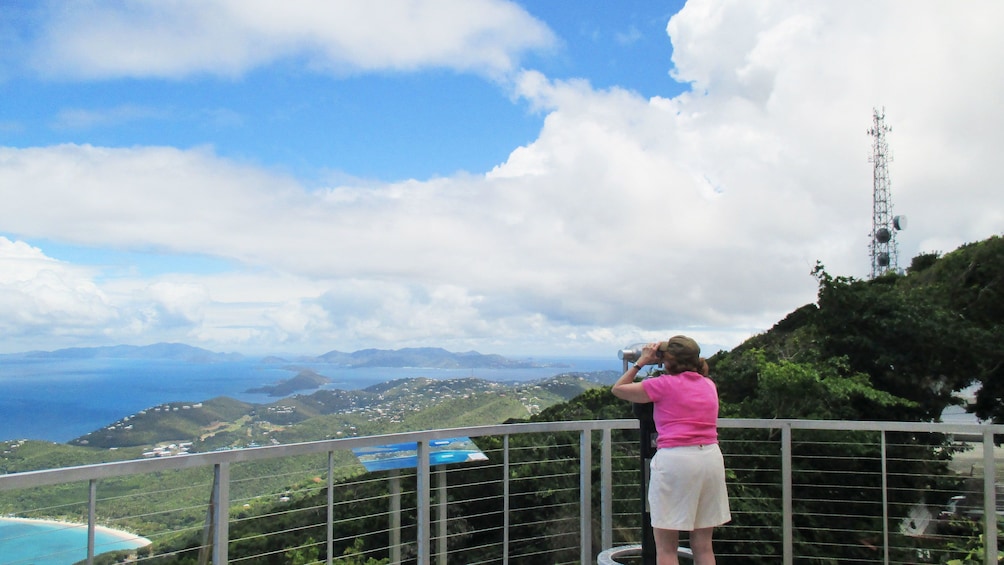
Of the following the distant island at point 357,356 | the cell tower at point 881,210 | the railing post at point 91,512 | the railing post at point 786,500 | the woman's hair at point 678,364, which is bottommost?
the distant island at point 357,356

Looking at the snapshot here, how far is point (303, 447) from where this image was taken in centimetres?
352

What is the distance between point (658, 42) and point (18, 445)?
14.6 meters

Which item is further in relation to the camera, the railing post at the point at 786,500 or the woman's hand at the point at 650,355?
the railing post at the point at 786,500

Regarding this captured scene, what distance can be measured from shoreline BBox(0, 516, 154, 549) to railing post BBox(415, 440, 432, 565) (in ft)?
4.36

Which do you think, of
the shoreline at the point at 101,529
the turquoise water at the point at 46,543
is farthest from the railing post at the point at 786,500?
the turquoise water at the point at 46,543

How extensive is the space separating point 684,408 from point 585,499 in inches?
55.5

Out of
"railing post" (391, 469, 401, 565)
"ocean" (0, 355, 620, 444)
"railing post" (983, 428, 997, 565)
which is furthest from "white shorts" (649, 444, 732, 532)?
"ocean" (0, 355, 620, 444)

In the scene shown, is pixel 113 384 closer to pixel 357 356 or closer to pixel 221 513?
pixel 357 356

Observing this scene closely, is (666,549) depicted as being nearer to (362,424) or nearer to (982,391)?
(982,391)

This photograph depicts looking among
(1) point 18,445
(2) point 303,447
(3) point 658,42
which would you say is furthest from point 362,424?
(2) point 303,447

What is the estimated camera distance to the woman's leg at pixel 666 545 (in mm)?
3641

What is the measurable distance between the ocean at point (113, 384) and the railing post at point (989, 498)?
77.5ft

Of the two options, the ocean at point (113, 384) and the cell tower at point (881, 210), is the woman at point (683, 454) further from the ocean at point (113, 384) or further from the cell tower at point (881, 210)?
the cell tower at point (881, 210)

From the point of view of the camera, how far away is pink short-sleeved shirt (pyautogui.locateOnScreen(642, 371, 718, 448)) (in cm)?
352
